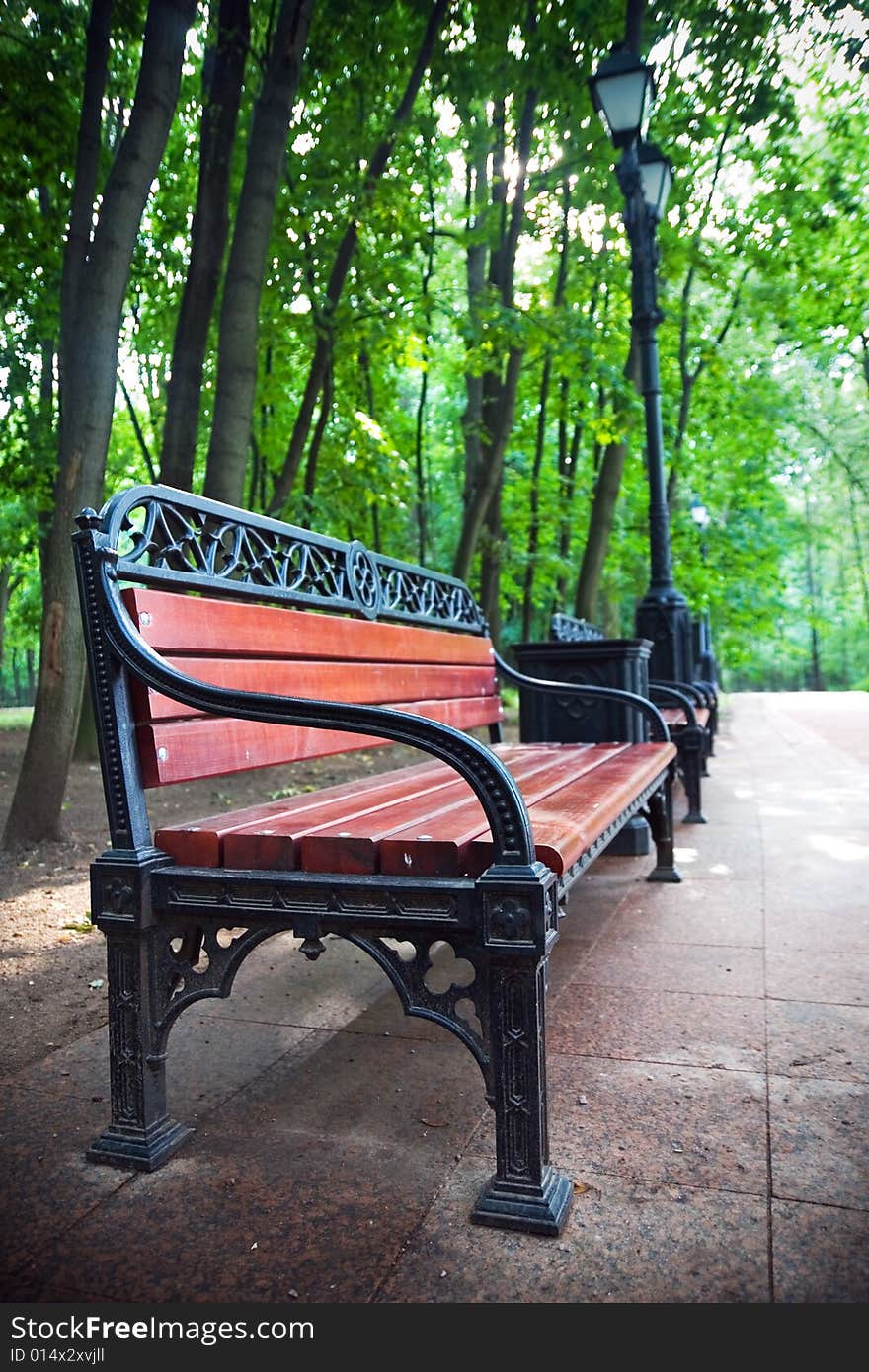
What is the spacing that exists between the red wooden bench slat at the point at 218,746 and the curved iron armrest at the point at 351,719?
0.16 metres

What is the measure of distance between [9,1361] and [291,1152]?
0.71 meters

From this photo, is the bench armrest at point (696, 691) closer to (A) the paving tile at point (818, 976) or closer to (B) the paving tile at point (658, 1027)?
(A) the paving tile at point (818, 976)

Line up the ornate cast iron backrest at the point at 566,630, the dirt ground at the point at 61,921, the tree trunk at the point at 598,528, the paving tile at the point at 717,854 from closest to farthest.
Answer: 1. the dirt ground at the point at 61,921
2. the paving tile at the point at 717,854
3. the ornate cast iron backrest at the point at 566,630
4. the tree trunk at the point at 598,528

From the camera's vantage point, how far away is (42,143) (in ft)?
24.4

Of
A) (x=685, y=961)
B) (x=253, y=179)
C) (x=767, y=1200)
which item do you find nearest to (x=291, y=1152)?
(x=767, y=1200)

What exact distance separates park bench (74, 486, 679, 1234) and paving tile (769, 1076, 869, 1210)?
485mm

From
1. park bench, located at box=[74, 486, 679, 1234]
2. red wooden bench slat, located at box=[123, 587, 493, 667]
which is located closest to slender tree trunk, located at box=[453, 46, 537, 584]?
red wooden bench slat, located at box=[123, 587, 493, 667]

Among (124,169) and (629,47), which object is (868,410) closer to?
(629,47)

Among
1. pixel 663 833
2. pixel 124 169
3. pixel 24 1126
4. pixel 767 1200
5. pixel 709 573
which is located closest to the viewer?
pixel 767 1200

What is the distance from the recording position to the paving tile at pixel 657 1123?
204cm

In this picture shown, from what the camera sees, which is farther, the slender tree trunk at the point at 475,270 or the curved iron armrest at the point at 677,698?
the slender tree trunk at the point at 475,270

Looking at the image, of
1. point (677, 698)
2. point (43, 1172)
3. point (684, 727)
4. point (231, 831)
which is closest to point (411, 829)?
point (231, 831)

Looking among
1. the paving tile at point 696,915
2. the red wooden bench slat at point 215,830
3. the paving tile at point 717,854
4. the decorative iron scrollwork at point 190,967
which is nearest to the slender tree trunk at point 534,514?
the paving tile at point 717,854

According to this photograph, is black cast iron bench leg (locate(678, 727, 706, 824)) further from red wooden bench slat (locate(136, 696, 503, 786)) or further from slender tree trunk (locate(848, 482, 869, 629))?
slender tree trunk (locate(848, 482, 869, 629))
